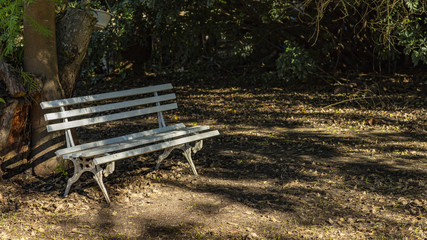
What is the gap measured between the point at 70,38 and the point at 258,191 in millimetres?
2621

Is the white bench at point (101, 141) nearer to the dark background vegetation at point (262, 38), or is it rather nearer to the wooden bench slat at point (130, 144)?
the wooden bench slat at point (130, 144)

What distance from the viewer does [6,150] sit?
15.4 feet

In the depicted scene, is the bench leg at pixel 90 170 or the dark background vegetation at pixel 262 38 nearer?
the bench leg at pixel 90 170

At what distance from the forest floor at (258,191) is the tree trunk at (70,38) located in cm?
117

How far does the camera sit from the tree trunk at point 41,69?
4.82 m

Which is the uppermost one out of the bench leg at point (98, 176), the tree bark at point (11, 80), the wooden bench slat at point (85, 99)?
the tree bark at point (11, 80)

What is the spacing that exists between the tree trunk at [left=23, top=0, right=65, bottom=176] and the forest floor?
0.26 metres

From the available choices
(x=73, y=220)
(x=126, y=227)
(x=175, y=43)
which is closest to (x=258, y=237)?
(x=126, y=227)

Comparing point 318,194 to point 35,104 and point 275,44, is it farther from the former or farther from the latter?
point 275,44

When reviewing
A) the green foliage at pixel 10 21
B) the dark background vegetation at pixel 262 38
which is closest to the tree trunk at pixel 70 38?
the green foliage at pixel 10 21

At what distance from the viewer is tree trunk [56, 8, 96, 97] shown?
5160mm

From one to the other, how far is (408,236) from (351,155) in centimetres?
227

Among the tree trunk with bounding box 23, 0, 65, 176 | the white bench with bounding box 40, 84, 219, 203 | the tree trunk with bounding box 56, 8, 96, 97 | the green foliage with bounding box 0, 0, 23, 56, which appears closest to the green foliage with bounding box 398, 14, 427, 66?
→ the white bench with bounding box 40, 84, 219, 203

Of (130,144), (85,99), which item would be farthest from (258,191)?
(85,99)
